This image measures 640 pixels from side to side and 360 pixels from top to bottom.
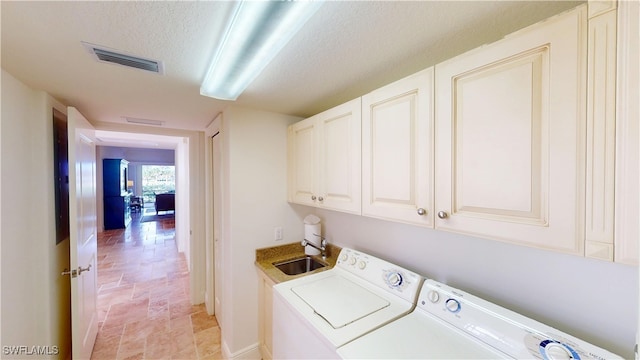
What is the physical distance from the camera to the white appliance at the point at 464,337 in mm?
849

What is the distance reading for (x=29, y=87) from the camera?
1487 millimetres

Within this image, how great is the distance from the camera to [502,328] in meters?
0.96

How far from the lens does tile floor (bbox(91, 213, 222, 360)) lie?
2188 millimetres

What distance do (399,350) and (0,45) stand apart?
2180 millimetres

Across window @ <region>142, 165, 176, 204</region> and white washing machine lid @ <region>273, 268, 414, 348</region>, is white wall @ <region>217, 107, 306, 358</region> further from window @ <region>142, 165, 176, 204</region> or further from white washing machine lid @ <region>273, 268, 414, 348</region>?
window @ <region>142, 165, 176, 204</region>

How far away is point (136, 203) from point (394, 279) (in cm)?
1125

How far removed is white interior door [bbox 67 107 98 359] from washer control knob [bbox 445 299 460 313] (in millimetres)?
2406

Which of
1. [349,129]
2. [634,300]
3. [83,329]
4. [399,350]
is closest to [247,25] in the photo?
[349,129]

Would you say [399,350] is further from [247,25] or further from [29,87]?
[29,87]

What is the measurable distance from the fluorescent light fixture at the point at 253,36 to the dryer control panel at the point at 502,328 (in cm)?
139

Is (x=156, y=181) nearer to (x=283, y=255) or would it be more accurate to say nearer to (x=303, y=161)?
(x=283, y=255)

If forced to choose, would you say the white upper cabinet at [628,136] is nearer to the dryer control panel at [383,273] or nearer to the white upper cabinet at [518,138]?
the white upper cabinet at [518,138]

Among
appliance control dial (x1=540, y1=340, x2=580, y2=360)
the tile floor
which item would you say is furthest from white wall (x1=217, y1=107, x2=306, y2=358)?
appliance control dial (x1=540, y1=340, x2=580, y2=360)

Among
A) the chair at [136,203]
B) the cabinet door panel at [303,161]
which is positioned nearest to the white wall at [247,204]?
the cabinet door panel at [303,161]
